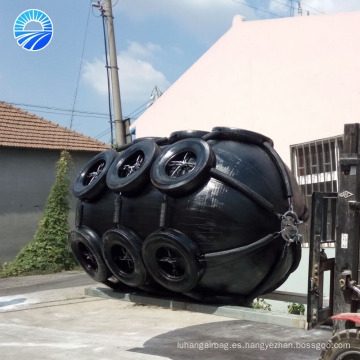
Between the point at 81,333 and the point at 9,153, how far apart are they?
11.8 m

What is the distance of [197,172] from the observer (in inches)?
177

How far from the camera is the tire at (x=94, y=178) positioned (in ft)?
17.6

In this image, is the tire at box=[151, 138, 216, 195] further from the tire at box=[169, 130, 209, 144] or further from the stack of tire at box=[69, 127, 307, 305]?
the tire at box=[169, 130, 209, 144]

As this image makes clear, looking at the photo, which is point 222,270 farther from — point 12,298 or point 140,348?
point 12,298

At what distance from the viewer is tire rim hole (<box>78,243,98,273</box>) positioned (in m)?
5.69

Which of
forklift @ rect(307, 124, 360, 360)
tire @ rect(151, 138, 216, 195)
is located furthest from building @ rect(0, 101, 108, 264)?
forklift @ rect(307, 124, 360, 360)

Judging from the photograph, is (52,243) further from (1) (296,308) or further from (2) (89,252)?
(2) (89,252)

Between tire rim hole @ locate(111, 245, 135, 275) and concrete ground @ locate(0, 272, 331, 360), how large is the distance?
6.39 feet

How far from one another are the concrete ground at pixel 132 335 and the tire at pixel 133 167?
2728mm

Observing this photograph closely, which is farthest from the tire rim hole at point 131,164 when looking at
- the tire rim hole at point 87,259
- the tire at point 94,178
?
the tire rim hole at point 87,259

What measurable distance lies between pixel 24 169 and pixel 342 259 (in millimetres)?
16251

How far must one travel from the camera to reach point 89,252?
5672mm

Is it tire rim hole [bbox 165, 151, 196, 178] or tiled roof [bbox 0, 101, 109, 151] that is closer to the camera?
tire rim hole [bbox 165, 151, 196, 178]

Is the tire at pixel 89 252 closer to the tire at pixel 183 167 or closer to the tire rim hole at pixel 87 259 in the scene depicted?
the tire rim hole at pixel 87 259
